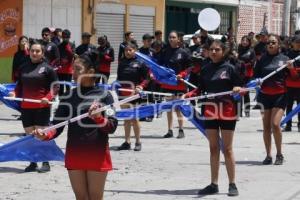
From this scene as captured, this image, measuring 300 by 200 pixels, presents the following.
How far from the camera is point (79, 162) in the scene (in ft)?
22.6

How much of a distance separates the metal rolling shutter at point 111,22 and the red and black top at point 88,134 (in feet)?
69.8

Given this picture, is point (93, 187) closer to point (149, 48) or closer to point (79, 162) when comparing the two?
point (79, 162)

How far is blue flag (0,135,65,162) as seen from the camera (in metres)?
9.75

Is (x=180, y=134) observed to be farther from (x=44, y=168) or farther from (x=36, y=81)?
(x=36, y=81)

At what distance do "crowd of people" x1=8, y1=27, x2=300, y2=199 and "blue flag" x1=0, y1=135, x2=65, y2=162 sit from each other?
0.21m

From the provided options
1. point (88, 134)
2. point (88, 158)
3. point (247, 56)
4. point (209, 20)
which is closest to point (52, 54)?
point (247, 56)

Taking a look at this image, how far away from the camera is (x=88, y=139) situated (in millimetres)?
6949

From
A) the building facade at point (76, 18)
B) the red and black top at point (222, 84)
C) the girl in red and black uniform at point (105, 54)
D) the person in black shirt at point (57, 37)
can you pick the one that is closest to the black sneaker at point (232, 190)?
the red and black top at point (222, 84)

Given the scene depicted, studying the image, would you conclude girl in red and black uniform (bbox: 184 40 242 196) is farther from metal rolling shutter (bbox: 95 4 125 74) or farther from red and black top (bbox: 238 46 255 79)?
metal rolling shutter (bbox: 95 4 125 74)

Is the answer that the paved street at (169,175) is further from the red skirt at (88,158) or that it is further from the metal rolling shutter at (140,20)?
the metal rolling shutter at (140,20)

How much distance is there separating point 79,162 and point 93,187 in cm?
26

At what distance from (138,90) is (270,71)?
6.74 feet

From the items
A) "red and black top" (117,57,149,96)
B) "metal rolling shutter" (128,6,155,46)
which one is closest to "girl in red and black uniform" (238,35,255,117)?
"red and black top" (117,57,149,96)

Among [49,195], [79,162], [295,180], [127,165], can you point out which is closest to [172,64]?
[127,165]
